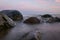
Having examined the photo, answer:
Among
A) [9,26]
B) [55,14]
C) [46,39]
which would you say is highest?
[46,39]

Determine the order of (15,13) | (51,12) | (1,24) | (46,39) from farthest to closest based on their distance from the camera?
(51,12) → (15,13) → (1,24) → (46,39)

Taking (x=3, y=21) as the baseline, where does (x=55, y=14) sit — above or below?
below

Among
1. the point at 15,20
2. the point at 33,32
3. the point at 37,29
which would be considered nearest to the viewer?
the point at 33,32

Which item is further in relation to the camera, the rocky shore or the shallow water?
the rocky shore

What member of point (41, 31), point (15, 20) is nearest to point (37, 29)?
point (41, 31)

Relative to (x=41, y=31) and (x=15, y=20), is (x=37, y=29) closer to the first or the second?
(x=41, y=31)

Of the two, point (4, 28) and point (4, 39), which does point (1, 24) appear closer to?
point (4, 28)

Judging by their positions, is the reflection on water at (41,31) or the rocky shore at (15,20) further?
the rocky shore at (15,20)

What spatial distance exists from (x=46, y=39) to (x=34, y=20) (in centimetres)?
160

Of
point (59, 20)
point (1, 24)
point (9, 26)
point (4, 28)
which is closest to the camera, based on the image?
point (1, 24)

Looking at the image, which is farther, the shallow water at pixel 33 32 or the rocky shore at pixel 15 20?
the rocky shore at pixel 15 20

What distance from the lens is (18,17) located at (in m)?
3.79

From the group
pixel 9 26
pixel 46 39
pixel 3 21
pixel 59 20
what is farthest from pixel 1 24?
pixel 59 20

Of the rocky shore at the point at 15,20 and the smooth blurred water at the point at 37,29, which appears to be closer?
the smooth blurred water at the point at 37,29
